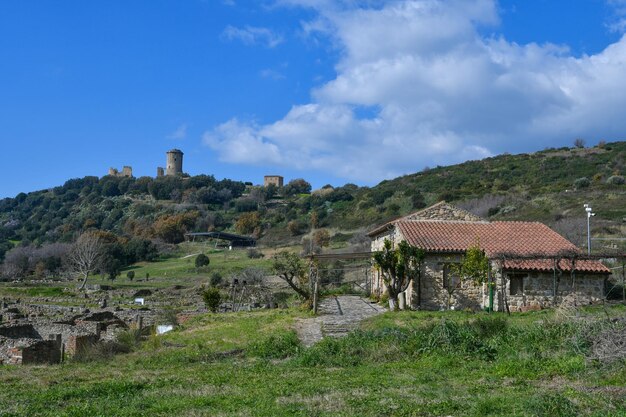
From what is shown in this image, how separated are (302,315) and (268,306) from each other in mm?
9301

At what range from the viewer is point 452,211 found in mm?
31828

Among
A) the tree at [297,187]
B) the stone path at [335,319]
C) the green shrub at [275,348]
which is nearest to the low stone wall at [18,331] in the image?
the stone path at [335,319]

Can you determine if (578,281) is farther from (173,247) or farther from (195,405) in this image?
(173,247)

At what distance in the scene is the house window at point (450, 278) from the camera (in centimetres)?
2717

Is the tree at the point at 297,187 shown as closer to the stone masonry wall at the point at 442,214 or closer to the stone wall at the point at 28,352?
the stone masonry wall at the point at 442,214

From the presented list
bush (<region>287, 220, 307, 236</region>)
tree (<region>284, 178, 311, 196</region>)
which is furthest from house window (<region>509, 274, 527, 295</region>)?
tree (<region>284, 178, 311, 196</region>)

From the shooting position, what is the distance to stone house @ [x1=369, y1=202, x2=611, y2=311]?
26.1 metres

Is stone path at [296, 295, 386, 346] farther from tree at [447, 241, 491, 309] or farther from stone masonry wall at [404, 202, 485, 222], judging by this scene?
stone masonry wall at [404, 202, 485, 222]

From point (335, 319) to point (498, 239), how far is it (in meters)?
9.73

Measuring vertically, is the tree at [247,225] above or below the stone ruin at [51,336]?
above

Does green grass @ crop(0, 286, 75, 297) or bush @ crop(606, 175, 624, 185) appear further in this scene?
bush @ crop(606, 175, 624, 185)

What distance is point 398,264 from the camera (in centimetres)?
2555

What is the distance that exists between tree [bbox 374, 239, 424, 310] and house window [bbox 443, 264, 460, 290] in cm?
150

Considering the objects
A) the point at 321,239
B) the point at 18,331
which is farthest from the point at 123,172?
the point at 18,331
